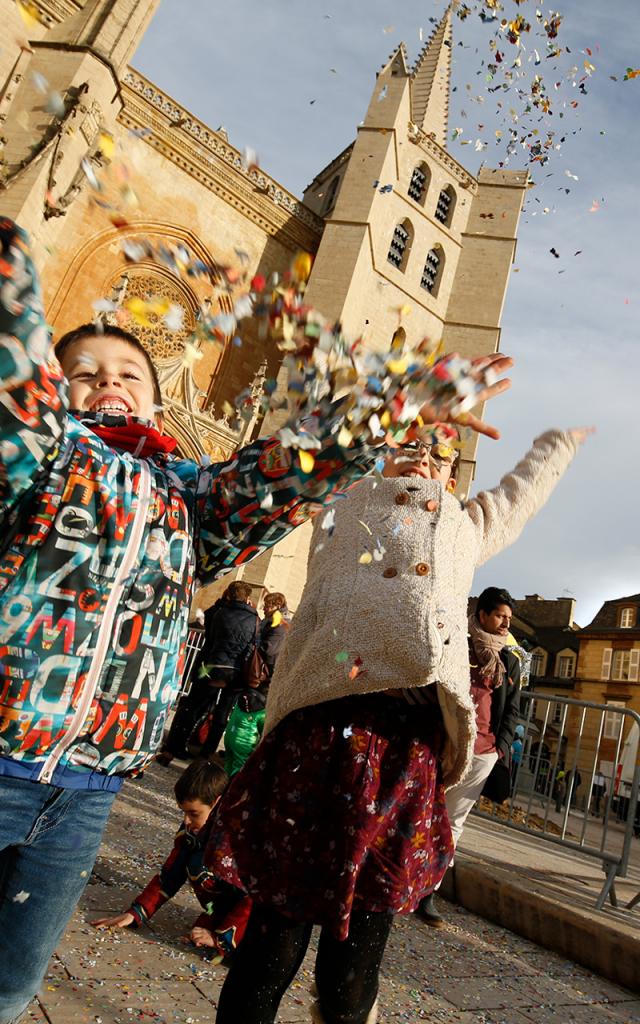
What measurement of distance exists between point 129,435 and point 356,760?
103cm

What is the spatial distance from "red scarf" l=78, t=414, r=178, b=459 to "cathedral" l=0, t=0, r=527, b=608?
12879mm

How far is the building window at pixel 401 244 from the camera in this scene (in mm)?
22781

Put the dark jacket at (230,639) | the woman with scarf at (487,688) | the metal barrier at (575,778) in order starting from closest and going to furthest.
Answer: the woman with scarf at (487,688), the metal barrier at (575,778), the dark jacket at (230,639)

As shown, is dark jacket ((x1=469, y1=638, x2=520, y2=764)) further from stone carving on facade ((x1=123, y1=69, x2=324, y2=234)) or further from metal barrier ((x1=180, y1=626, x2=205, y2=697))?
stone carving on facade ((x1=123, y1=69, x2=324, y2=234))

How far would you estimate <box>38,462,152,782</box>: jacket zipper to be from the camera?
1.21m

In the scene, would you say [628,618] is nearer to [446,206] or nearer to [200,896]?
[446,206]

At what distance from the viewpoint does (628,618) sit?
38.6 m

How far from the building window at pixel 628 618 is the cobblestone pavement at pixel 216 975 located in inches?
1511

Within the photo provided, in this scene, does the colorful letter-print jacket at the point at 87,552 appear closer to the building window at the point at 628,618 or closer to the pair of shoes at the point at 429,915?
the pair of shoes at the point at 429,915

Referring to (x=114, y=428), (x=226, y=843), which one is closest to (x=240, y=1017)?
(x=226, y=843)

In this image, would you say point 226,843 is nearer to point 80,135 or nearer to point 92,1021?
point 92,1021

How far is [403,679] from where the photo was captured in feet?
5.74

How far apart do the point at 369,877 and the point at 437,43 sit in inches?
1389

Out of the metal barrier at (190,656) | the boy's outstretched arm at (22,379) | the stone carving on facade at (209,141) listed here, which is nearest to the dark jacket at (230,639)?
the metal barrier at (190,656)
